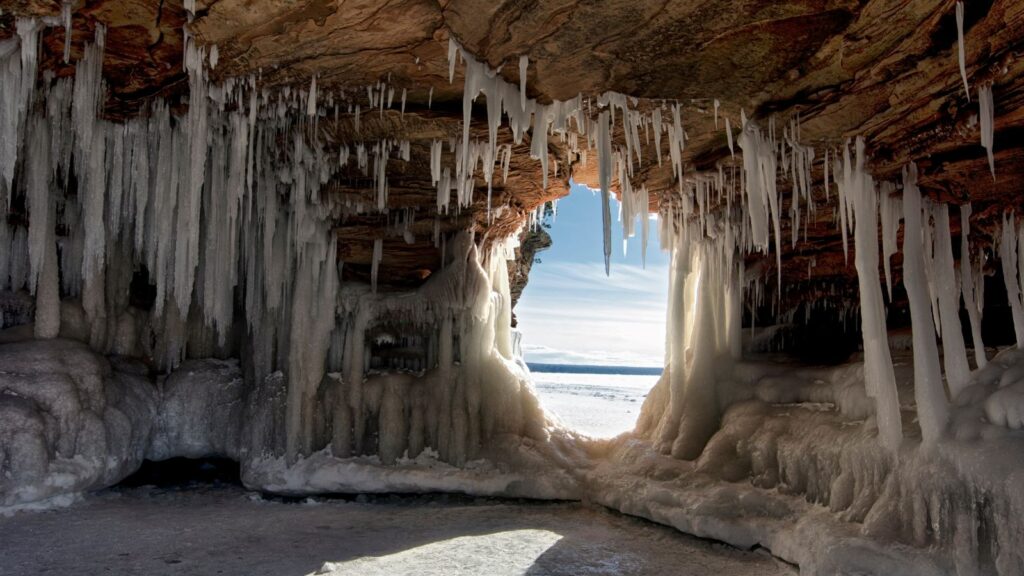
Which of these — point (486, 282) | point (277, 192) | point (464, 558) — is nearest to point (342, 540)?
point (464, 558)

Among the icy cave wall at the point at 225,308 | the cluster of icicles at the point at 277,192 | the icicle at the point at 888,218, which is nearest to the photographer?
the cluster of icicles at the point at 277,192

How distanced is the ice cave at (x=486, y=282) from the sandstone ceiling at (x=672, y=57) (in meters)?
0.03

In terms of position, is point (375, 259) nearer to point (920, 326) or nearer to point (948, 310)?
point (920, 326)

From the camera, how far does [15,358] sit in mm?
8492

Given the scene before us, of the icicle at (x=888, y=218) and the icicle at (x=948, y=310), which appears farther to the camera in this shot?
the icicle at (x=888, y=218)

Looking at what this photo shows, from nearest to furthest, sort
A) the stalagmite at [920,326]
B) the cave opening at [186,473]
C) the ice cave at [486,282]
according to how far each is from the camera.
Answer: the ice cave at [486,282]
the stalagmite at [920,326]
the cave opening at [186,473]

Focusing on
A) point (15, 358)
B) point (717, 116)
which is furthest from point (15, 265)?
point (717, 116)

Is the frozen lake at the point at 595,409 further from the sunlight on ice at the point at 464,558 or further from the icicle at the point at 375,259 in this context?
the sunlight on ice at the point at 464,558

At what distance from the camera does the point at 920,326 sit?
6016mm

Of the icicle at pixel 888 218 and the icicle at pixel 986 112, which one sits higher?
the icicle at pixel 986 112

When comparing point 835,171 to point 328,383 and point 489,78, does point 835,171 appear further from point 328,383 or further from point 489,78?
point 328,383

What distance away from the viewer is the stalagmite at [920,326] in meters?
5.64

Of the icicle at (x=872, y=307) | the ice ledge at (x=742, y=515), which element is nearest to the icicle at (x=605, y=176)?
the icicle at (x=872, y=307)

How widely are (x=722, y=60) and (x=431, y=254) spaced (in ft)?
23.6
